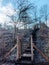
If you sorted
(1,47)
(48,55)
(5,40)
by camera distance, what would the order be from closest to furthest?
(48,55), (1,47), (5,40)

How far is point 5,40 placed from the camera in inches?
349

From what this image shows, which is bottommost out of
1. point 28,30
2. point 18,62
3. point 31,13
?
point 18,62

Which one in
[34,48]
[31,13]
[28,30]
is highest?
[31,13]

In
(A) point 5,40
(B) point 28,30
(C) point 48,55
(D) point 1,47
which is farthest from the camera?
(B) point 28,30

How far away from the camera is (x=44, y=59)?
7.54 metres

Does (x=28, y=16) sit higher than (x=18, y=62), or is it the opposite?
(x=28, y=16)

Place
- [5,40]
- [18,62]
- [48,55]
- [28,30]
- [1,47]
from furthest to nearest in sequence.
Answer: [28,30] → [5,40] → [1,47] → [48,55] → [18,62]

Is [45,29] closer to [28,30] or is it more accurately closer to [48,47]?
[28,30]

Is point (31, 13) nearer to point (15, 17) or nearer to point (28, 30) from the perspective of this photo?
point (15, 17)

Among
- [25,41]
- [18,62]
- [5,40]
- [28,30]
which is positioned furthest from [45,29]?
[18,62]

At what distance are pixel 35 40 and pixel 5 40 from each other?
1554mm

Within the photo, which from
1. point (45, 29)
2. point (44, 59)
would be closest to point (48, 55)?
point (44, 59)

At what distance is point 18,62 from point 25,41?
5.94 feet

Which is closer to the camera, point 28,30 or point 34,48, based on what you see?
point 34,48
